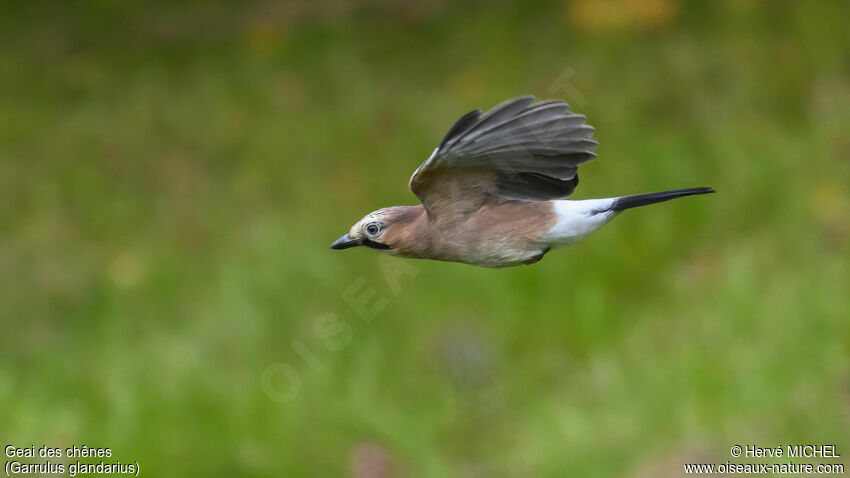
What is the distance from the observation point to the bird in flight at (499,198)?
2.81 m

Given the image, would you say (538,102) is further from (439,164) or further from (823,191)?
(823,191)

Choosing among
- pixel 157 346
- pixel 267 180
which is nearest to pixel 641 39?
pixel 267 180

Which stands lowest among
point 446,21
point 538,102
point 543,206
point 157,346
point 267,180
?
point 543,206

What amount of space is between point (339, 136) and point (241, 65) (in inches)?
95.5

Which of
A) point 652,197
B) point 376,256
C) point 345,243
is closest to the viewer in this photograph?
point 652,197

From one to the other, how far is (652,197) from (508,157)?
Answer: 0.53 metres

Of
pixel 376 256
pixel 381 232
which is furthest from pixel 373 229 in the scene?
pixel 376 256

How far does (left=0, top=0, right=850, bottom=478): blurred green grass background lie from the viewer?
→ 41.3 feet

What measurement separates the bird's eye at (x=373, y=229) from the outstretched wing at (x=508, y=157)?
0.18 metres

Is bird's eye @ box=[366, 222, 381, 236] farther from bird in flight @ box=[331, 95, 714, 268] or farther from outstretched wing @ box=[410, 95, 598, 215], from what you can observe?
outstretched wing @ box=[410, 95, 598, 215]

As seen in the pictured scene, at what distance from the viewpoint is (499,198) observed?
3078mm

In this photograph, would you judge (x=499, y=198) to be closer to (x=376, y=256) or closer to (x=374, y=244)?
(x=374, y=244)

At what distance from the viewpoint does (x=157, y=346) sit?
560 inches

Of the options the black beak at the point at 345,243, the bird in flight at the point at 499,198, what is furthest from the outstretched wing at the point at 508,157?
the black beak at the point at 345,243
